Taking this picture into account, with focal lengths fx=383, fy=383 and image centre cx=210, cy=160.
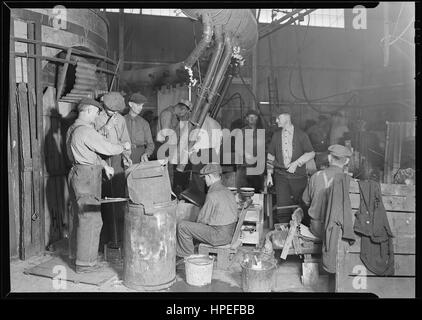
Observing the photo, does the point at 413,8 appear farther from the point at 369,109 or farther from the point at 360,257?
the point at 369,109

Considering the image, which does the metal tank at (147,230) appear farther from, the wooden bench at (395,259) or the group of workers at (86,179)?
the wooden bench at (395,259)

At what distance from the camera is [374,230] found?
461 centimetres

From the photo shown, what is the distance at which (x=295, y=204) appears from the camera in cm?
715

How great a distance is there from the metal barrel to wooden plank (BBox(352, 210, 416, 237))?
2.76 metres

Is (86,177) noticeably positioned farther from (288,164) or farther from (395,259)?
(395,259)

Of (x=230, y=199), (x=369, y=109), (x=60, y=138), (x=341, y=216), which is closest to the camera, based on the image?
(x=341, y=216)

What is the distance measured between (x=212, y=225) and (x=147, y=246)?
1090mm

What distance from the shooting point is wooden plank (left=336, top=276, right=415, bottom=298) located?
4.59 metres

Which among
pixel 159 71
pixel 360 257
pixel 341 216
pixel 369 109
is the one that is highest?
pixel 159 71
